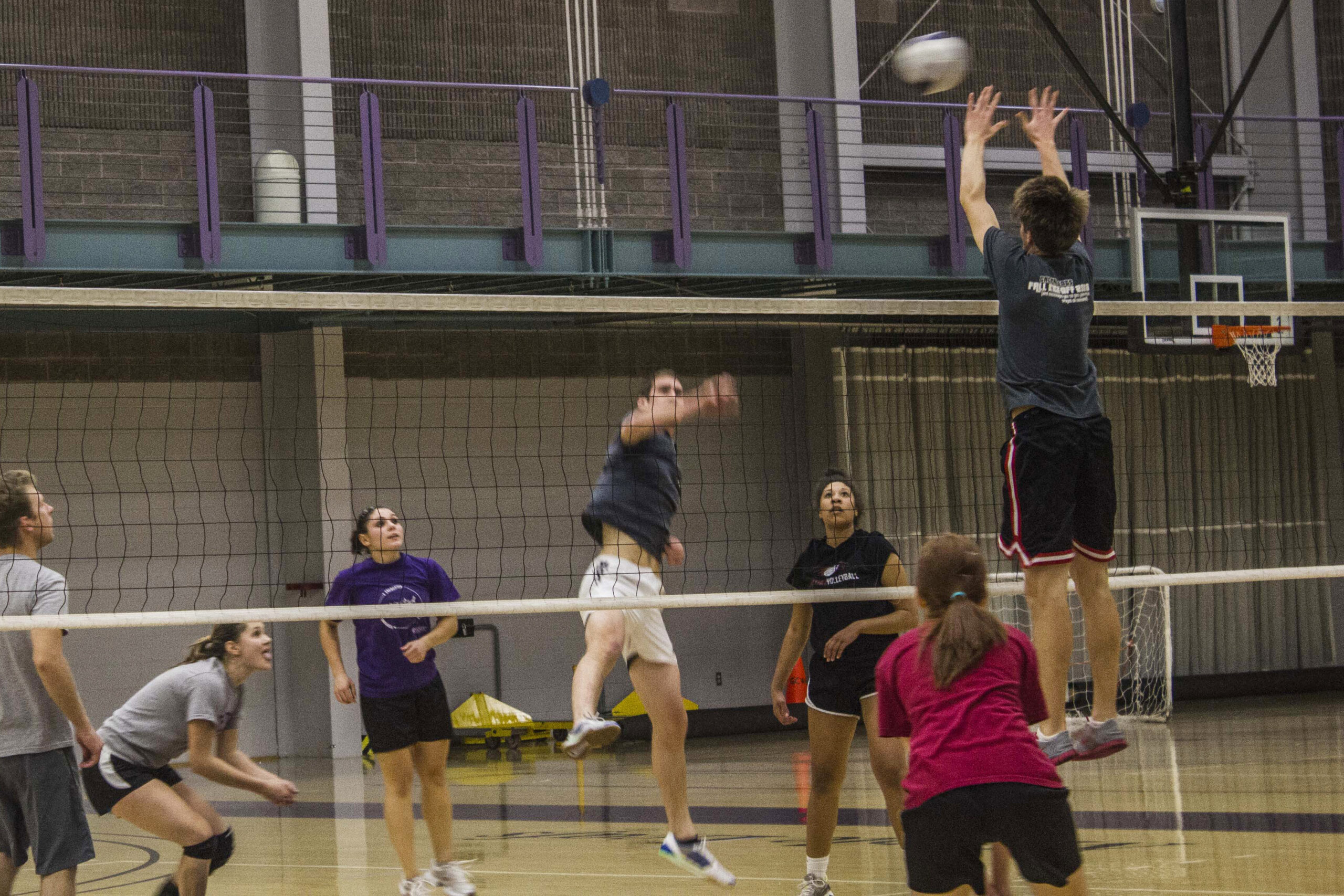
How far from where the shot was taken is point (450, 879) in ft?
18.8

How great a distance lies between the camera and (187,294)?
202 inches

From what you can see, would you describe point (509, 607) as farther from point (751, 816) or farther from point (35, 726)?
point (751, 816)

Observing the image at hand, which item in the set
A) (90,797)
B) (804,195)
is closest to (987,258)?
(90,797)

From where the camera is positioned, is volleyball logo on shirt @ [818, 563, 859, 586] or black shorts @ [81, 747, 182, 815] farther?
volleyball logo on shirt @ [818, 563, 859, 586]

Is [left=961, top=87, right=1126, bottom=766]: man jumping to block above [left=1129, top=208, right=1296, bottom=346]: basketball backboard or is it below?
below

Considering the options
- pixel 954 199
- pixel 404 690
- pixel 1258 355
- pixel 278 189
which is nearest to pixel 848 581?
pixel 404 690

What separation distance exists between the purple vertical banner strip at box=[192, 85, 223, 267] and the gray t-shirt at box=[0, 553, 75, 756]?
5428mm

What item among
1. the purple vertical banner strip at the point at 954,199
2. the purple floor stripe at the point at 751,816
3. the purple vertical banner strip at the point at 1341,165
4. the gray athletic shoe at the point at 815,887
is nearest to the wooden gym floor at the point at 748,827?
the purple floor stripe at the point at 751,816

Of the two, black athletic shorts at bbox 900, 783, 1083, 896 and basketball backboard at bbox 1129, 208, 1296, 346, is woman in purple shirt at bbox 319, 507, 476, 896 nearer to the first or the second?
black athletic shorts at bbox 900, 783, 1083, 896

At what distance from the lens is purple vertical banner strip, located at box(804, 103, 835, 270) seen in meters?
10.8

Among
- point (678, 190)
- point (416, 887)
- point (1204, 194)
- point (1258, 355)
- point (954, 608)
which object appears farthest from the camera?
point (1204, 194)

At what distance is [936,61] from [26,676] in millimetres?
5346

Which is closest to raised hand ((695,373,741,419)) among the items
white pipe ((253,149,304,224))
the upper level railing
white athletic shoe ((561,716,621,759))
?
white athletic shoe ((561,716,621,759))

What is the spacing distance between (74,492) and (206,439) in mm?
1094
